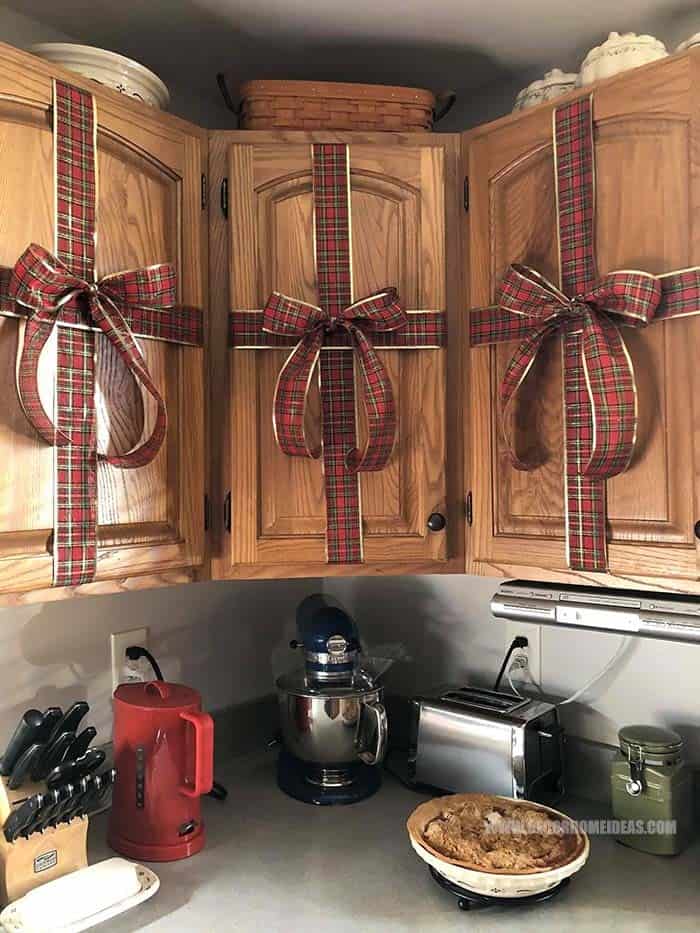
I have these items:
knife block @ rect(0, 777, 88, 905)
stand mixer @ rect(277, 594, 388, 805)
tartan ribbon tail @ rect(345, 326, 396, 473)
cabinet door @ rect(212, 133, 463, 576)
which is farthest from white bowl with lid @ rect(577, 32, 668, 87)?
knife block @ rect(0, 777, 88, 905)

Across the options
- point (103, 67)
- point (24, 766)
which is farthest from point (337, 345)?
point (24, 766)

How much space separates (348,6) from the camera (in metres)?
1.35

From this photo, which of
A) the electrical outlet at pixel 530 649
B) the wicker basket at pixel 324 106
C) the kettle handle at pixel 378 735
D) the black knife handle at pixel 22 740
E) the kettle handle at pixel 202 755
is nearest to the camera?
the black knife handle at pixel 22 740

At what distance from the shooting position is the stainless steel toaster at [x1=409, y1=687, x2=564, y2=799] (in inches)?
55.1

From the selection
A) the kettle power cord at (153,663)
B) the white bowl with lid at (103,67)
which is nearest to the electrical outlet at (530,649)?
the kettle power cord at (153,663)

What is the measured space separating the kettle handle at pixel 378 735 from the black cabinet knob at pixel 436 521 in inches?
14.5

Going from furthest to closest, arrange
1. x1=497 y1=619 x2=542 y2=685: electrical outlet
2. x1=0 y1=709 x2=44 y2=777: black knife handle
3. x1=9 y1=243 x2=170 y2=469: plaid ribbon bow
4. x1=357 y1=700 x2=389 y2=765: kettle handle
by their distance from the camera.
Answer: x1=497 y1=619 x2=542 y2=685: electrical outlet
x1=357 y1=700 x2=389 y2=765: kettle handle
x1=0 y1=709 x2=44 y2=777: black knife handle
x1=9 y1=243 x2=170 y2=469: plaid ribbon bow

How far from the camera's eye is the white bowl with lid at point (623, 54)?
1220 millimetres

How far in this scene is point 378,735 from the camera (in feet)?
4.86

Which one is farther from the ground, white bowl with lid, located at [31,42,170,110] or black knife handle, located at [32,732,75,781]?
white bowl with lid, located at [31,42,170,110]

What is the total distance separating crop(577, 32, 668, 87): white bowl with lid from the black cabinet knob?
0.71 meters

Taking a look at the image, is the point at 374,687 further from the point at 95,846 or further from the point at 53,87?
the point at 53,87

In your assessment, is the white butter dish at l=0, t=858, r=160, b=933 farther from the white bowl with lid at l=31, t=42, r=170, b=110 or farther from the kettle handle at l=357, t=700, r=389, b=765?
the white bowl with lid at l=31, t=42, r=170, b=110

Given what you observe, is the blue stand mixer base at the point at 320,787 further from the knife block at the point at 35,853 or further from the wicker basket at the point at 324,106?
the wicker basket at the point at 324,106
